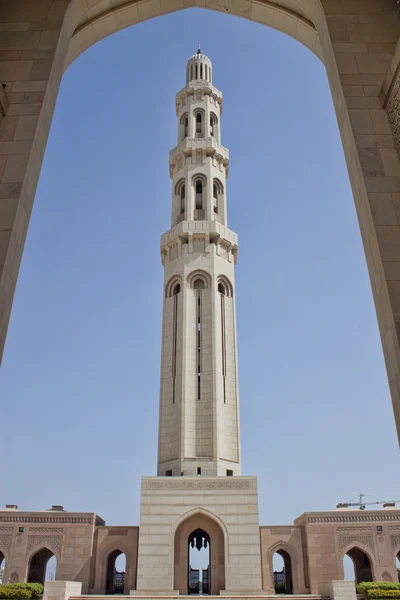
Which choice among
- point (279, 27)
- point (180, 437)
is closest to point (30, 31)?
point (279, 27)

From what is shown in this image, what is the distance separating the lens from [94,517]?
2178 cm

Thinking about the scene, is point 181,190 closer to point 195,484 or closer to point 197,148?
point 197,148

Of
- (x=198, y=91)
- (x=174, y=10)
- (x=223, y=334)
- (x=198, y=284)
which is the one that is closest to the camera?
(x=174, y=10)

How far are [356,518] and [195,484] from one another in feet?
22.4

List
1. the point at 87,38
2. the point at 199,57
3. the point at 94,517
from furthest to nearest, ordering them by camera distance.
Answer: the point at 199,57 → the point at 94,517 → the point at 87,38

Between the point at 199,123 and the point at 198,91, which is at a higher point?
the point at 198,91

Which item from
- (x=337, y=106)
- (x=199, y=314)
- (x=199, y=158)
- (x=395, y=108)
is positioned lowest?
(x=395, y=108)

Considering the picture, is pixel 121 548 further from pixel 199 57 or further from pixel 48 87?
pixel 199 57

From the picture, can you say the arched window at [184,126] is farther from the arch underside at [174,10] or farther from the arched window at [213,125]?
the arch underside at [174,10]

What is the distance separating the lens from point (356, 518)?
21531 millimetres

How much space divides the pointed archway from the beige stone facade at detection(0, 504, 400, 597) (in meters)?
0.04

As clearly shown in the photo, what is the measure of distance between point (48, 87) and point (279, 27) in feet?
11.3

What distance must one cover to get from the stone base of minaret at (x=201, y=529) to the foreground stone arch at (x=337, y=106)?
1739 centimetres

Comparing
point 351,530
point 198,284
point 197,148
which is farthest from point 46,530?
point 197,148
